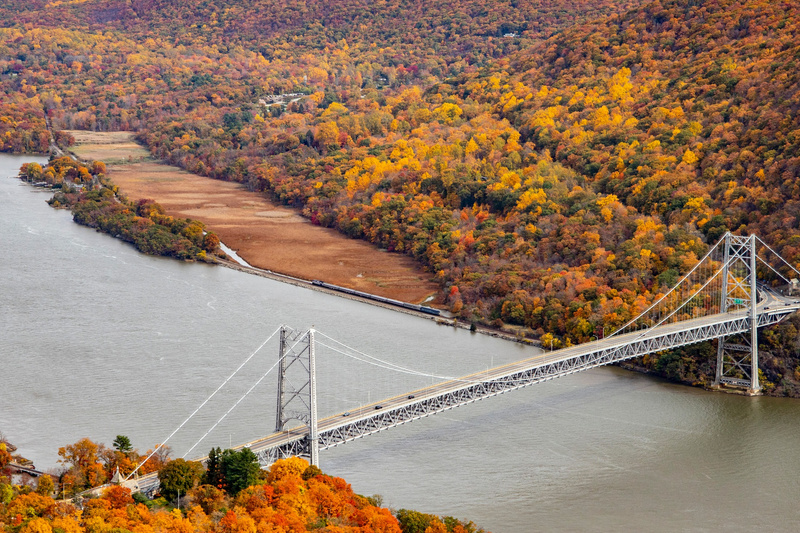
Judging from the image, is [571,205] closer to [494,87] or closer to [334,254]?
[334,254]

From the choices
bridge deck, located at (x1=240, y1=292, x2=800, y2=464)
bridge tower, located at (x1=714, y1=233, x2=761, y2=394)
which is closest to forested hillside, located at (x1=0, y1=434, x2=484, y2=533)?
bridge deck, located at (x1=240, y1=292, x2=800, y2=464)

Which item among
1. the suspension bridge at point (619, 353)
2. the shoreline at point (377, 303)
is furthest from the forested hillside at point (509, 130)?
the suspension bridge at point (619, 353)

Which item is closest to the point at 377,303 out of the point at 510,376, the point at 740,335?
the point at 740,335

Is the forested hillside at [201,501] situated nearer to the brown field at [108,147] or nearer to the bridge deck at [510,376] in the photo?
the bridge deck at [510,376]

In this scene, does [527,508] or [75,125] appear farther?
[75,125]

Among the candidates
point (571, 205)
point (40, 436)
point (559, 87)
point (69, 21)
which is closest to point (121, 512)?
point (40, 436)

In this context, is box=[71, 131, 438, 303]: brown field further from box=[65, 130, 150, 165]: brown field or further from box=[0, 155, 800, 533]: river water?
box=[0, 155, 800, 533]: river water
